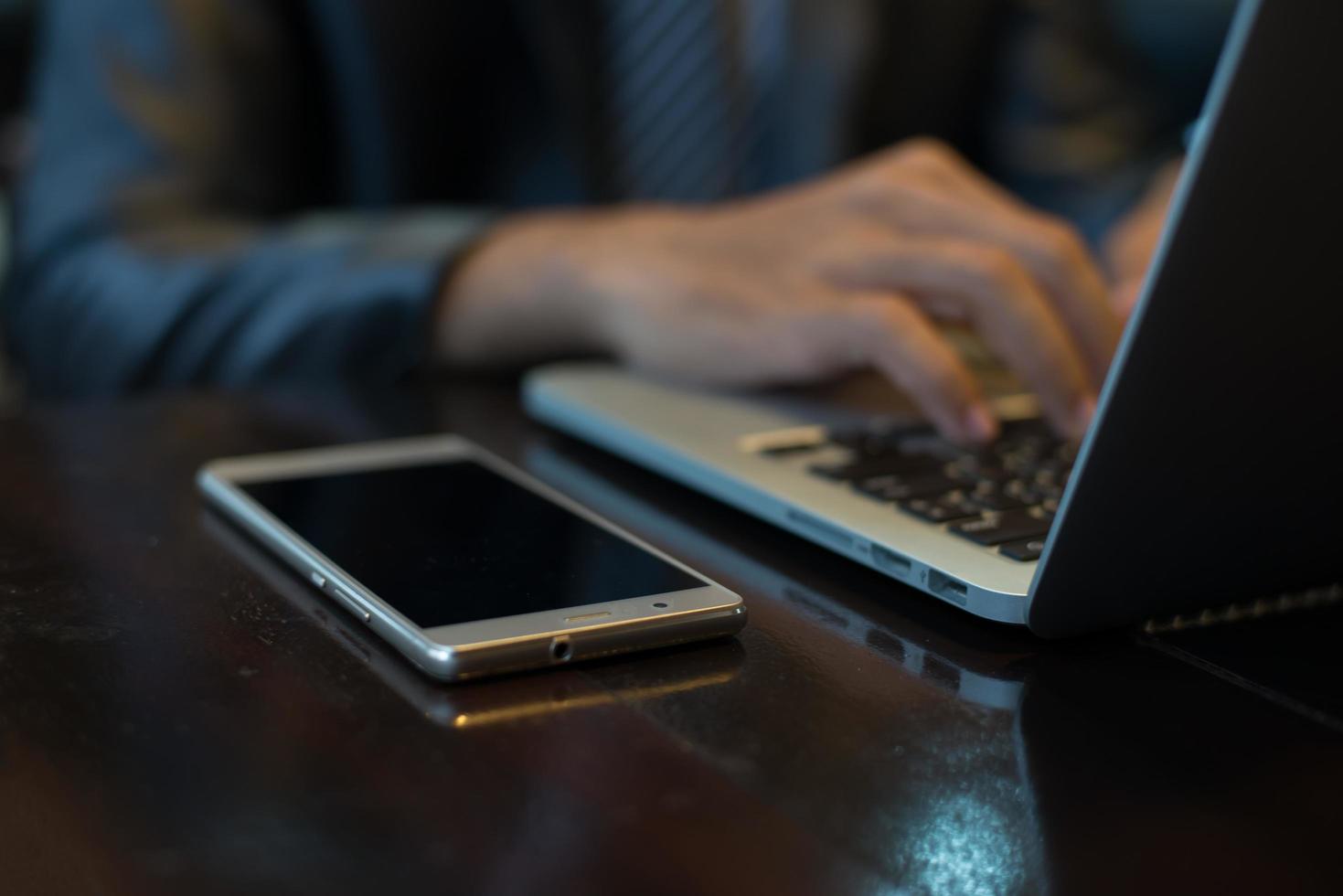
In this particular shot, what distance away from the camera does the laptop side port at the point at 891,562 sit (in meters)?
0.32

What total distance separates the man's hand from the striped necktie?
10.3 inches

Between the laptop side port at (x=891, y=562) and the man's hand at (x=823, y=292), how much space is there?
0.14 metres

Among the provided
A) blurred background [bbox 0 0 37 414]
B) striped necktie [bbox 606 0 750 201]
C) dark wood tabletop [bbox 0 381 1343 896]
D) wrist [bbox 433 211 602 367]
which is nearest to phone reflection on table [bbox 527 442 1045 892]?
dark wood tabletop [bbox 0 381 1343 896]

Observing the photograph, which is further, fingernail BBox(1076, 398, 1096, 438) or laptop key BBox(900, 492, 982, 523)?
fingernail BBox(1076, 398, 1096, 438)

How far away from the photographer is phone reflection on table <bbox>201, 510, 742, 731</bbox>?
9.8 inches

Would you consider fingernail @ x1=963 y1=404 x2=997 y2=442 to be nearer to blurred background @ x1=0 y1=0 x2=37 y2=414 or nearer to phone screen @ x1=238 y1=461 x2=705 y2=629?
phone screen @ x1=238 y1=461 x2=705 y2=629

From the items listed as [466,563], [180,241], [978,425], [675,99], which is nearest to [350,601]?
[466,563]

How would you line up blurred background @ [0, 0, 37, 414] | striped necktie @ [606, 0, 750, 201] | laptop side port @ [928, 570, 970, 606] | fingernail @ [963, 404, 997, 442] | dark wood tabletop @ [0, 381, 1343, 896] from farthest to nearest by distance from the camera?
blurred background @ [0, 0, 37, 414]
striped necktie @ [606, 0, 750, 201]
fingernail @ [963, 404, 997, 442]
laptop side port @ [928, 570, 970, 606]
dark wood tabletop @ [0, 381, 1343, 896]

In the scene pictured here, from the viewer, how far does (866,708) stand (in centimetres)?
26

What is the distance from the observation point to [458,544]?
32cm

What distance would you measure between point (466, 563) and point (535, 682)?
0.18ft

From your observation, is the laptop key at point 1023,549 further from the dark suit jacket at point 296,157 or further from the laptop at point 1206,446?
the dark suit jacket at point 296,157

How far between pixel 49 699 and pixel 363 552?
0.08m

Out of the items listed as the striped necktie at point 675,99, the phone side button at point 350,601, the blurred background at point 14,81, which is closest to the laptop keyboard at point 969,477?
the phone side button at point 350,601
